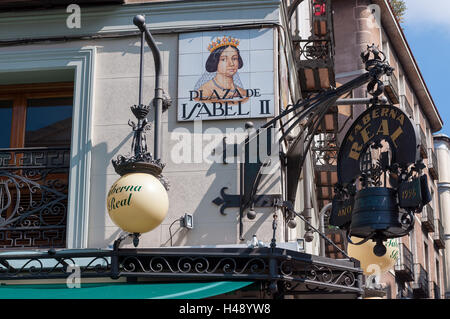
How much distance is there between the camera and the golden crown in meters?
9.92

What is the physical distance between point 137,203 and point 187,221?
1194mm

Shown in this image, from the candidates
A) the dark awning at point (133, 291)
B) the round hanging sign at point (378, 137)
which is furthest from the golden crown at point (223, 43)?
the dark awning at point (133, 291)

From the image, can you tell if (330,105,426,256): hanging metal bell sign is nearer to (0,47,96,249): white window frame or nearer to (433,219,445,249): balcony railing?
(0,47,96,249): white window frame

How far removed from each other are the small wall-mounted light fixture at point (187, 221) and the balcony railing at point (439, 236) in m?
27.9

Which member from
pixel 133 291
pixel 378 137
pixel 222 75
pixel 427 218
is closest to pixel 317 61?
pixel 222 75

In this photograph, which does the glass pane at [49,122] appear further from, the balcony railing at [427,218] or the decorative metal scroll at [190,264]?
the balcony railing at [427,218]

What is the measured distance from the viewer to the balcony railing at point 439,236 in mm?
35281

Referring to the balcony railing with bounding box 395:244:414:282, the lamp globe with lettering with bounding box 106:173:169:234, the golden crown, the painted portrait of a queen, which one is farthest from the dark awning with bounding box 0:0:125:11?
the balcony railing with bounding box 395:244:414:282

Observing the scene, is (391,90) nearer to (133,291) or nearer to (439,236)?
(439,236)

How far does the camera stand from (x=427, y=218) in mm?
31625
